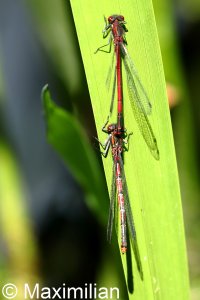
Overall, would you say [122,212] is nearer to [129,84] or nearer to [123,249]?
[123,249]

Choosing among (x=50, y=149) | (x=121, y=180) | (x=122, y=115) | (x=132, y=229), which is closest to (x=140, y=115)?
(x=122, y=115)

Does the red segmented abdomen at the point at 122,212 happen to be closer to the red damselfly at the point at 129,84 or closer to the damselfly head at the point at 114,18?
the red damselfly at the point at 129,84

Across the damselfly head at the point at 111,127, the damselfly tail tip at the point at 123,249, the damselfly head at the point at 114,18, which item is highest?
the damselfly head at the point at 114,18

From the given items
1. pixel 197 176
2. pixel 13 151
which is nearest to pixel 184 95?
pixel 197 176

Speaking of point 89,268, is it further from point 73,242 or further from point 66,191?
point 66,191

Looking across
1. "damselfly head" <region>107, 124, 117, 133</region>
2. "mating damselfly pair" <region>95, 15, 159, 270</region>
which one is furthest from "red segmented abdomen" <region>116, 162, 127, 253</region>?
"damselfly head" <region>107, 124, 117, 133</region>

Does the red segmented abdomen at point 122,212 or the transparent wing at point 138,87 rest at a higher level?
the transparent wing at point 138,87

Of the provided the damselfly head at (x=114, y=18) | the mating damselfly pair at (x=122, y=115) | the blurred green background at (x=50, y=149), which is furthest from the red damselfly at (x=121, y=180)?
the blurred green background at (x=50, y=149)
